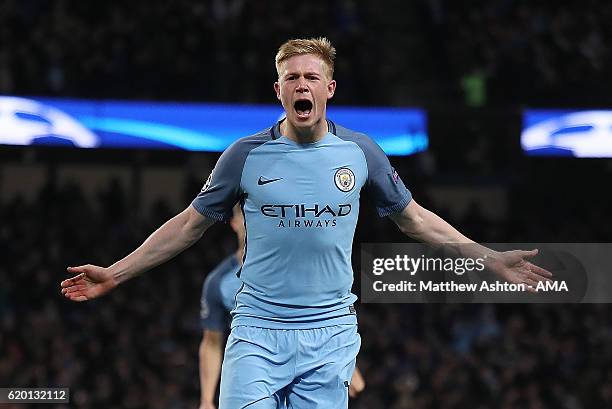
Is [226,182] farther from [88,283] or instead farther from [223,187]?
[88,283]

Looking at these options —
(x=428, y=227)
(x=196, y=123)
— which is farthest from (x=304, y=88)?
(x=196, y=123)

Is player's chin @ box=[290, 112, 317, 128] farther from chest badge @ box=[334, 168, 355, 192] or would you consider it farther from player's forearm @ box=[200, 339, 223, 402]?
player's forearm @ box=[200, 339, 223, 402]

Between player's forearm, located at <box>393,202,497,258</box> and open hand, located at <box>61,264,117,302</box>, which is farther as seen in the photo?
player's forearm, located at <box>393,202,497,258</box>

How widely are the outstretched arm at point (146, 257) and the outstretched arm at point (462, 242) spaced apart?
874mm

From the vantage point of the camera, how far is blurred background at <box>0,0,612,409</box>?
42.6 feet

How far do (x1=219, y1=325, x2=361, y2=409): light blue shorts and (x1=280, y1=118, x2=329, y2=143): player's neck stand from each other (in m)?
0.80

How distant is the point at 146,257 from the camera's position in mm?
4465

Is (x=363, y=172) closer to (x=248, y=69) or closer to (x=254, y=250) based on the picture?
(x=254, y=250)

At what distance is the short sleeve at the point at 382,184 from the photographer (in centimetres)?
451

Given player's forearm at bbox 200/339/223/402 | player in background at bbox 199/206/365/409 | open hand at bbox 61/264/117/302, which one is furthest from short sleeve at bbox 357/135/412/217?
player's forearm at bbox 200/339/223/402

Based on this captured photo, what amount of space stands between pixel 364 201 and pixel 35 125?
A: 4.94 meters

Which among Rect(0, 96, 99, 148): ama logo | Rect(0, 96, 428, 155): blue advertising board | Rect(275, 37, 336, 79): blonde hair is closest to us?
Rect(275, 37, 336, 79): blonde hair

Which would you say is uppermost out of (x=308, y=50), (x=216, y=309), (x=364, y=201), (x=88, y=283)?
(x=364, y=201)

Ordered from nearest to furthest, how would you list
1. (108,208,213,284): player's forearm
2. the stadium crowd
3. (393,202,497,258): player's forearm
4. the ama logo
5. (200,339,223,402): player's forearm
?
(108,208,213,284): player's forearm, (393,202,497,258): player's forearm, (200,339,223,402): player's forearm, the ama logo, the stadium crowd
